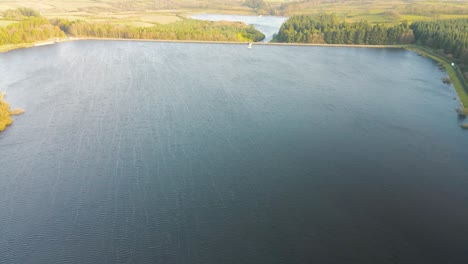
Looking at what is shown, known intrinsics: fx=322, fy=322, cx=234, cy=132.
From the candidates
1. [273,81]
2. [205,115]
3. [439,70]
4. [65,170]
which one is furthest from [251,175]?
[439,70]

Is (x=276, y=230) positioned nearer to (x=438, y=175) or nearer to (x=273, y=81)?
(x=438, y=175)

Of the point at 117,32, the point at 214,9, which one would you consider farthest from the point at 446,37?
the point at 214,9

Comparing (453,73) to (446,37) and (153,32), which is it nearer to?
(446,37)

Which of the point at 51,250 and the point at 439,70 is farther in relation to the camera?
the point at 439,70

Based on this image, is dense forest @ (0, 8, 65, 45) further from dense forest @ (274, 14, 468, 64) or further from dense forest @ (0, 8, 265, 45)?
dense forest @ (274, 14, 468, 64)

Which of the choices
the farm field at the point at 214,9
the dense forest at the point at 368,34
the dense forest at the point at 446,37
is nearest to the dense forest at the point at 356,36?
the dense forest at the point at 368,34
